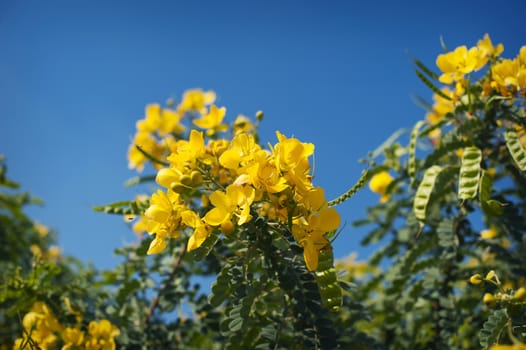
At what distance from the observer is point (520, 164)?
2.11m

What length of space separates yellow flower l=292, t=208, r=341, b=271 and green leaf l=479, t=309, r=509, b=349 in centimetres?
72

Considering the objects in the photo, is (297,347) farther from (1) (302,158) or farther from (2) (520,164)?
(2) (520,164)

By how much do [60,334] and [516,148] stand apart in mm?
2510

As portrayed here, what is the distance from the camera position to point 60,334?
2.24m

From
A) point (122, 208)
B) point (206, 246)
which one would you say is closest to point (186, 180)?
point (206, 246)

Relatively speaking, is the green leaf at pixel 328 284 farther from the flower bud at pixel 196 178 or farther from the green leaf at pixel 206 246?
the flower bud at pixel 196 178

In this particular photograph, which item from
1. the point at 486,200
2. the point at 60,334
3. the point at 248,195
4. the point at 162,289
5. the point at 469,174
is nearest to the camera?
the point at 248,195

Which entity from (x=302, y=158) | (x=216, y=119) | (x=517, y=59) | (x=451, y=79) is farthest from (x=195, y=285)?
(x=517, y=59)

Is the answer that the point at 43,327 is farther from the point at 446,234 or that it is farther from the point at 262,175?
the point at 446,234

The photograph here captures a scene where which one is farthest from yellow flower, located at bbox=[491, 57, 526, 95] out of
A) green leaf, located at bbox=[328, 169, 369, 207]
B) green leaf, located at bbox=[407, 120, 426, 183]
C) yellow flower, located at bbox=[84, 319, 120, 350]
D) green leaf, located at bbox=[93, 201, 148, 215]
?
yellow flower, located at bbox=[84, 319, 120, 350]

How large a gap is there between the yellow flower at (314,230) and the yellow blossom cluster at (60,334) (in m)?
1.20

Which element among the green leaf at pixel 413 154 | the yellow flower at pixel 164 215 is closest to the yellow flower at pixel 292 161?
the yellow flower at pixel 164 215

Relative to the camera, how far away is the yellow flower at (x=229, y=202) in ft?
4.66

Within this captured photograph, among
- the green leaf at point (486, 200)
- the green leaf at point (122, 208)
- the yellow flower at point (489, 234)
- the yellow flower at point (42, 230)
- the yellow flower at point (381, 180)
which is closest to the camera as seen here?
the green leaf at point (486, 200)
